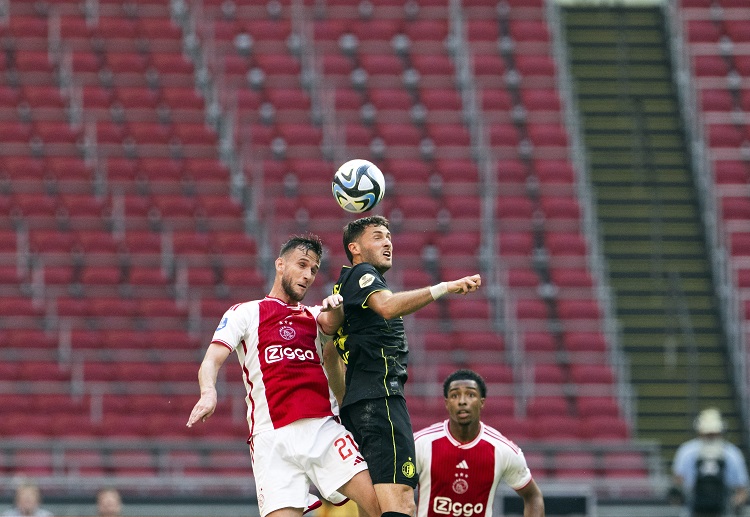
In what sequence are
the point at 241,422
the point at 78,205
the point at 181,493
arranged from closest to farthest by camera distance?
the point at 181,493
the point at 241,422
the point at 78,205

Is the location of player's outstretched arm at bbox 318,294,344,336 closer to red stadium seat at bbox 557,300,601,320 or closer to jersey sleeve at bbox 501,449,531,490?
jersey sleeve at bbox 501,449,531,490

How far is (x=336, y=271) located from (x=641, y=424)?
4.42m

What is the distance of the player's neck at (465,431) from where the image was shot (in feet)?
30.3

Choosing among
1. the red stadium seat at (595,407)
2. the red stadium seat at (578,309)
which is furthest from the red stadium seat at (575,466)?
the red stadium seat at (578,309)

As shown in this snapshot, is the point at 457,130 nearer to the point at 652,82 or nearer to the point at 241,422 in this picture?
the point at 652,82

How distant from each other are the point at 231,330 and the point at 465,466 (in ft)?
6.19

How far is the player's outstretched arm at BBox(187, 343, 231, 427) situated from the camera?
7.39 metres

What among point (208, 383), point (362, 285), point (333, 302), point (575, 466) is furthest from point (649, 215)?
point (208, 383)

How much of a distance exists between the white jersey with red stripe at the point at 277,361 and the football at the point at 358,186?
2.32 ft

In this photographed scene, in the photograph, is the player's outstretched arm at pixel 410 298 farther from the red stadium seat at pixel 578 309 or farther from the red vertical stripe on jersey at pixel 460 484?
the red stadium seat at pixel 578 309

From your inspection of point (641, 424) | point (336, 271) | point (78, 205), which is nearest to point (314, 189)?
point (336, 271)

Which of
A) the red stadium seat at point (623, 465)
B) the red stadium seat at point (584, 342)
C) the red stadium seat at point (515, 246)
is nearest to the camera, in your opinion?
the red stadium seat at point (623, 465)

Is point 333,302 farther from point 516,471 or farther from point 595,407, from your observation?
point 595,407

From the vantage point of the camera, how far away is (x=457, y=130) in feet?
70.2
